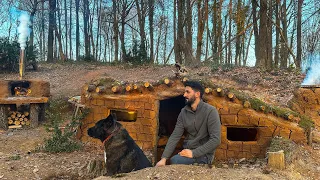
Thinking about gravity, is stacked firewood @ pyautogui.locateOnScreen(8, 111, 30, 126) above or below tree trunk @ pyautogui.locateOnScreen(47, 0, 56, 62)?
below

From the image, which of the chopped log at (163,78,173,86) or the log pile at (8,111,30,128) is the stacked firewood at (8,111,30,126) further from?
the chopped log at (163,78,173,86)

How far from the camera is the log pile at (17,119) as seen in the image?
29.3 feet

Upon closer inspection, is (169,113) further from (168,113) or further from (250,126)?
(250,126)

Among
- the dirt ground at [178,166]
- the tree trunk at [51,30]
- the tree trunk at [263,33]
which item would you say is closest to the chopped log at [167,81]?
the dirt ground at [178,166]

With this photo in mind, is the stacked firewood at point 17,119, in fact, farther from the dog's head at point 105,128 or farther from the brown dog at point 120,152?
the brown dog at point 120,152

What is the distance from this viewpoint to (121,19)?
21.1 meters

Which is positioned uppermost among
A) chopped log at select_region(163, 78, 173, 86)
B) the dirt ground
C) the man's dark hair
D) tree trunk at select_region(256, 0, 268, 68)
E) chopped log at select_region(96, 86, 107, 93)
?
tree trunk at select_region(256, 0, 268, 68)

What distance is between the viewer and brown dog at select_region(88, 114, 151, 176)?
15.4ft

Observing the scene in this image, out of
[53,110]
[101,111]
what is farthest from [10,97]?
[101,111]

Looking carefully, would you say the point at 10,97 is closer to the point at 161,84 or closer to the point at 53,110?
the point at 53,110

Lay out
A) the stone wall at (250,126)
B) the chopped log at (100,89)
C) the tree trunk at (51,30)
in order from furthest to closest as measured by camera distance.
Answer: the tree trunk at (51,30)
the chopped log at (100,89)
the stone wall at (250,126)

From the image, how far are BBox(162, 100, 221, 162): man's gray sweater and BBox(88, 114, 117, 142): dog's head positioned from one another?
108 cm

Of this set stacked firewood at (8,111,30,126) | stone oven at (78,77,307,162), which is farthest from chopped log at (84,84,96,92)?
stacked firewood at (8,111,30,126)

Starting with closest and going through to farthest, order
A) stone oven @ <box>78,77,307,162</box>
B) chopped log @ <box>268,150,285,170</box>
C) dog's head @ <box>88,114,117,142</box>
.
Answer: chopped log @ <box>268,150,285,170</box>, dog's head @ <box>88,114,117,142</box>, stone oven @ <box>78,77,307,162</box>
